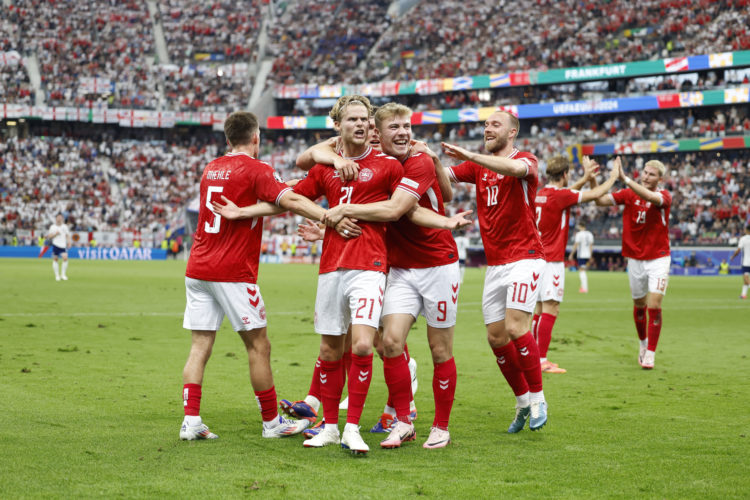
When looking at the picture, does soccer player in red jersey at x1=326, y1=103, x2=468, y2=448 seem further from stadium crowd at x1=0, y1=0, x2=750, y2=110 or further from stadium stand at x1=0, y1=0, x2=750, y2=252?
stadium crowd at x1=0, y1=0, x2=750, y2=110

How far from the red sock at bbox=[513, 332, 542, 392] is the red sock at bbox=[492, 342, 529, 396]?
5 centimetres

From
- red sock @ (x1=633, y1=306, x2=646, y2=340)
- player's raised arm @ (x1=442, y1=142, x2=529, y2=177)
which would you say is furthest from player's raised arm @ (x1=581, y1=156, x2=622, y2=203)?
player's raised arm @ (x1=442, y1=142, x2=529, y2=177)

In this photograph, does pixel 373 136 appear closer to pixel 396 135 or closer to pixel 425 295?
pixel 396 135

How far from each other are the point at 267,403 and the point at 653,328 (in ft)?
20.9

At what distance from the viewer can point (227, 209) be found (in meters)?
6.12

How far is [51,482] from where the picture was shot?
4.68 metres

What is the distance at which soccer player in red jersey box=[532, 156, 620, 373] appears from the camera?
1002 centimetres

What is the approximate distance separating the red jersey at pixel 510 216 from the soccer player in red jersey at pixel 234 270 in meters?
1.91

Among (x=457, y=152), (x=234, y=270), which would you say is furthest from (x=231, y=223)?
(x=457, y=152)

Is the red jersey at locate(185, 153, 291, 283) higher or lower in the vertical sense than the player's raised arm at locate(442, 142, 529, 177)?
lower

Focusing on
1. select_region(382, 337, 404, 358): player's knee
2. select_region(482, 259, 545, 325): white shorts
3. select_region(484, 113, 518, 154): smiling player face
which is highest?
select_region(484, 113, 518, 154): smiling player face

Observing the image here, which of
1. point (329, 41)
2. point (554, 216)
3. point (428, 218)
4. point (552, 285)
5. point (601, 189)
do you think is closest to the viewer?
point (428, 218)

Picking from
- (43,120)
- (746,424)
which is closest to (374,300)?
(746,424)

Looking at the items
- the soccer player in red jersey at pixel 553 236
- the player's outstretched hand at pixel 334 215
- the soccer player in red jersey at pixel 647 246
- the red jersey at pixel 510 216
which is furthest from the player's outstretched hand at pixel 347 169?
the soccer player in red jersey at pixel 647 246
